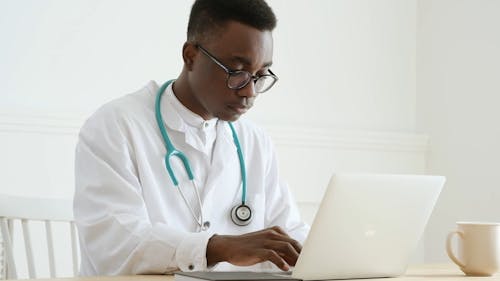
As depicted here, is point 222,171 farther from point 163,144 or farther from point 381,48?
point 381,48

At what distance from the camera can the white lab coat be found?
5.70 feet

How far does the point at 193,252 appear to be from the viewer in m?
1.66

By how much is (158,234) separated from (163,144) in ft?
1.10

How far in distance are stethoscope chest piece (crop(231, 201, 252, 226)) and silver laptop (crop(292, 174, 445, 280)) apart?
0.52 metres

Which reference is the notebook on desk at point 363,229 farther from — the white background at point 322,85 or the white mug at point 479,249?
the white background at point 322,85

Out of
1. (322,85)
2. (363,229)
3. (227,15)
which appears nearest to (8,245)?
(227,15)

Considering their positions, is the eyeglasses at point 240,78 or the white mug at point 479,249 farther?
the eyeglasses at point 240,78

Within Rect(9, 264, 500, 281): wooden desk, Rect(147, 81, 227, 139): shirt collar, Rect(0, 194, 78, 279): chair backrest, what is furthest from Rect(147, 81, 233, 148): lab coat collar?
Rect(9, 264, 500, 281): wooden desk

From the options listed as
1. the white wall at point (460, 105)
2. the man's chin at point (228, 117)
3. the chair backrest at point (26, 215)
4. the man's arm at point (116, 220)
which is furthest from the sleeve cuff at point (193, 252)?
the white wall at point (460, 105)

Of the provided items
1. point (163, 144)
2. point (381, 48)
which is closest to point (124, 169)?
point (163, 144)

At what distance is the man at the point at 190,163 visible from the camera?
5.87 ft

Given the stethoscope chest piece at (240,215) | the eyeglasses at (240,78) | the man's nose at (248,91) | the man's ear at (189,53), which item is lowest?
the stethoscope chest piece at (240,215)

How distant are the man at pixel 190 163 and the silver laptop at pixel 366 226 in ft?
0.93

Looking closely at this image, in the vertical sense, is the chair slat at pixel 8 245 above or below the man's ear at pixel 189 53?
below
